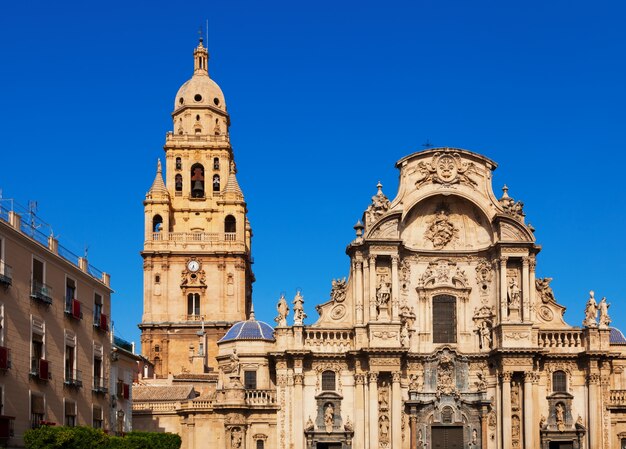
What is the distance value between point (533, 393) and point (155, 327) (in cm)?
3692

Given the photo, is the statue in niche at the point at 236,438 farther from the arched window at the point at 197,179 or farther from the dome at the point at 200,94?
the dome at the point at 200,94

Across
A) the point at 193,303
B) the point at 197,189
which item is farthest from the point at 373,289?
the point at 197,189

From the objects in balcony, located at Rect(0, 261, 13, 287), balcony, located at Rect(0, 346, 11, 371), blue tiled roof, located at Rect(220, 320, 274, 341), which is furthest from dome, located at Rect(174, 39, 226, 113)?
balcony, located at Rect(0, 346, 11, 371)

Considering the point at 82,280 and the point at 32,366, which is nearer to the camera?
the point at 32,366

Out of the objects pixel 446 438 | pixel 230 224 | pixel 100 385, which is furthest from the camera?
pixel 230 224

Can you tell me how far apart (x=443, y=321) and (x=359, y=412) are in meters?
7.57

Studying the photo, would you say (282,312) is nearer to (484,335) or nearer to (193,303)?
(484,335)

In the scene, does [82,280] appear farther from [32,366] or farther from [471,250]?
[471,250]

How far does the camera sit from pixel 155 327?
85.2 m

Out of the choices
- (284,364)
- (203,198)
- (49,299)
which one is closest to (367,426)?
(284,364)

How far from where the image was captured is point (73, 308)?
143 ft

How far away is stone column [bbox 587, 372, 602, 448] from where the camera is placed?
5844 centimetres

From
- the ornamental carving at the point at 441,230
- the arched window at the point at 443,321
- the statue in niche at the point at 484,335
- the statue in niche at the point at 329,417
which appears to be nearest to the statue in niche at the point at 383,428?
the statue in niche at the point at 329,417

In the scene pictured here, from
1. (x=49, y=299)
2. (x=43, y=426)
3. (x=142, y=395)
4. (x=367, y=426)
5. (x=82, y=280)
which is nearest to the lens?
(x=43, y=426)
